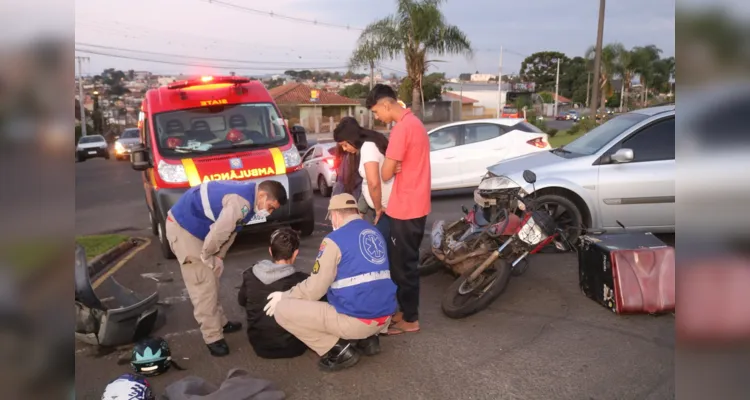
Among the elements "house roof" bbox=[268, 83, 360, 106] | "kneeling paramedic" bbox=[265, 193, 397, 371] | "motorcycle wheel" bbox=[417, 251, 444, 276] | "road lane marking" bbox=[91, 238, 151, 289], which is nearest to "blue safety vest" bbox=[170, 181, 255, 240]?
"kneeling paramedic" bbox=[265, 193, 397, 371]

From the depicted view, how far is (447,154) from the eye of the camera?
11125mm

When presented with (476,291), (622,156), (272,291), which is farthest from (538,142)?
(272,291)

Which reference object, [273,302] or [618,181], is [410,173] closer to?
[273,302]

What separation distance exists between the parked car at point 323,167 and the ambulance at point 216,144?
4.45 metres

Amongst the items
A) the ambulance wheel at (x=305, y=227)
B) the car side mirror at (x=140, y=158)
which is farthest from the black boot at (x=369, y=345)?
the car side mirror at (x=140, y=158)

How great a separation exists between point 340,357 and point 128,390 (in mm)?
1399

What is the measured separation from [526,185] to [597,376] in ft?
11.1

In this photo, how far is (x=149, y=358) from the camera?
4.11 m

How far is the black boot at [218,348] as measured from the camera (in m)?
4.47

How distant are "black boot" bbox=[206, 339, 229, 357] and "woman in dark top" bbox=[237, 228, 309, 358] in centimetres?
26

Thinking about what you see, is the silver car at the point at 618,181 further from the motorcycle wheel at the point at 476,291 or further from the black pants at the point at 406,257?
the black pants at the point at 406,257

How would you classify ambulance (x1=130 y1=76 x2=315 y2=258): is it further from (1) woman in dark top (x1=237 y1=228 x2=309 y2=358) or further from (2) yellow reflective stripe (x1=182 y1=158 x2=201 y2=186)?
(1) woman in dark top (x1=237 y1=228 x2=309 y2=358)

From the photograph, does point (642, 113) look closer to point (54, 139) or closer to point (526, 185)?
point (526, 185)

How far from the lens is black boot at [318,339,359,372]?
4.11 m
